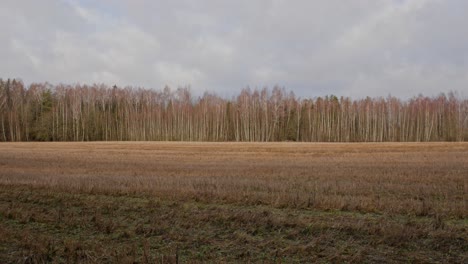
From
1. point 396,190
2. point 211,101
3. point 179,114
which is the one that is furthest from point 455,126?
point 396,190

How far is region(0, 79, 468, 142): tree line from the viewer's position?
69.3 metres

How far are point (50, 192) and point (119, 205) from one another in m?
3.24

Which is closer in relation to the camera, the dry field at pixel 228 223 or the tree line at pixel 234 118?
the dry field at pixel 228 223

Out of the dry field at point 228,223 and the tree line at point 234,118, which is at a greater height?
the tree line at point 234,118

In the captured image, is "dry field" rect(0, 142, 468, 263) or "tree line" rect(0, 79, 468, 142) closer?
"dry field" rect(0, 142, 468, 263)

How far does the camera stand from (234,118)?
7312cm

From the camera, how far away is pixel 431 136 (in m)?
72.3

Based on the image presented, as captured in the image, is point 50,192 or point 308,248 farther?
point 50,192

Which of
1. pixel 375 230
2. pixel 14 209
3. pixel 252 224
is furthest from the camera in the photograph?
pixel 14 209

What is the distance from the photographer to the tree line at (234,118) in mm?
69312

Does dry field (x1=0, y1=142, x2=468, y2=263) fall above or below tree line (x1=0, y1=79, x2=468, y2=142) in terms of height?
below

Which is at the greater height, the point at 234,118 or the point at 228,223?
the point at 234,118

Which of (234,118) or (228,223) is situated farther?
(234,118)

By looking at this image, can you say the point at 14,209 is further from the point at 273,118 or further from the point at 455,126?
the point at 455,126
